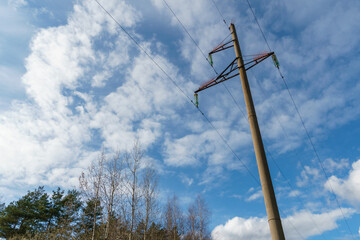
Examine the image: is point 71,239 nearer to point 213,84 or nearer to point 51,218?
point 51,218

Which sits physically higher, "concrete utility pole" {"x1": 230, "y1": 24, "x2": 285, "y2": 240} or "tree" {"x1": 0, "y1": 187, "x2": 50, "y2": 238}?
"tree" {"x1": 0, "y1": 187, "x2": 50, "y2": 238}

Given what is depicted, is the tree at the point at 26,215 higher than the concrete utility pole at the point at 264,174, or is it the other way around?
the tree at the point at 26,215

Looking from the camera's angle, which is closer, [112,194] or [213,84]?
[213,84]

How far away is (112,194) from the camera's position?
59.9ft

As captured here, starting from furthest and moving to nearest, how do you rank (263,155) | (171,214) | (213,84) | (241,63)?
(171,214) < (213,84) < (241,63) < (263,155)

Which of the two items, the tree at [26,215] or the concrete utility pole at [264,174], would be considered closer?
the concrete utility pole at [264,174]

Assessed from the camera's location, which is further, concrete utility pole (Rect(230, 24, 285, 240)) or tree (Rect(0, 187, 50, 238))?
tree (Rect(0, 187, 50, 238))

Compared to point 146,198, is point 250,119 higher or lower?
lower

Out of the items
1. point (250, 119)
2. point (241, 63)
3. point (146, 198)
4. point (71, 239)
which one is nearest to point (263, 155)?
point (250, 119)

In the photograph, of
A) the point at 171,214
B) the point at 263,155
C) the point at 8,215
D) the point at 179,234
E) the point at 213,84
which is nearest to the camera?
the point at 263,155

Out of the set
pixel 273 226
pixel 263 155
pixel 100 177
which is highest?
pixel 100 177

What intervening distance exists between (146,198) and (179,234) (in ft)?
56.7

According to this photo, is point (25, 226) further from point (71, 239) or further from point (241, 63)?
Result: point (241, 63)

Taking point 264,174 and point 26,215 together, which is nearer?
point 264,174
